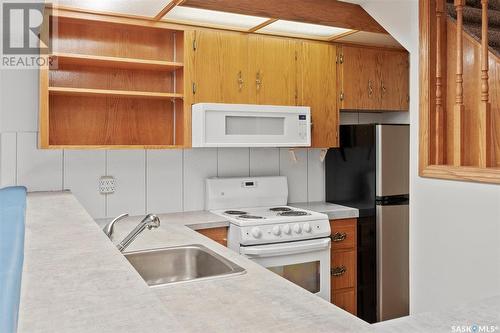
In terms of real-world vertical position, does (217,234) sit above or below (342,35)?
below

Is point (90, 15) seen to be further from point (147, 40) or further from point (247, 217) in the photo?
point (247, 217)

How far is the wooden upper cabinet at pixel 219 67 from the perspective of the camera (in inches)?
112

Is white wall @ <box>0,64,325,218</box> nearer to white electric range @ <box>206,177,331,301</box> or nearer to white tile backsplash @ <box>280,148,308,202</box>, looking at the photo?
white tile backsplash @ <box>280,148,308,202</box>

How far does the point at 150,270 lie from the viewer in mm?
1999

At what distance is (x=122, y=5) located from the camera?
2477mm

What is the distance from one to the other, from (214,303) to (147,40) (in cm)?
220

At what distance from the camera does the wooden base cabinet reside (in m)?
3.11

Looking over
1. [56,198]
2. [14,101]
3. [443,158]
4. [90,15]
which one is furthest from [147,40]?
[443,158]

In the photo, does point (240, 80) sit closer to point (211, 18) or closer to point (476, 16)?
point (211, 18)

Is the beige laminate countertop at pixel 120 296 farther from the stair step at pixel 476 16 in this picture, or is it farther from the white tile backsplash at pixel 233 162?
the stair step at pixel 476 16

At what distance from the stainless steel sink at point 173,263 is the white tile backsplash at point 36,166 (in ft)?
3.73

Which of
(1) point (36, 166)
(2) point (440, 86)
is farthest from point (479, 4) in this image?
(1) point (36, 166)

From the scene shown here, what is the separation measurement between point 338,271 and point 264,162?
0.98 meters

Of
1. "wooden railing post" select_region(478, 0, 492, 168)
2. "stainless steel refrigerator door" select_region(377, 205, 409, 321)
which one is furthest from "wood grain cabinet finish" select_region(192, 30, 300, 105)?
"wooden railing post" select_region(478, 0, 492, 168)
